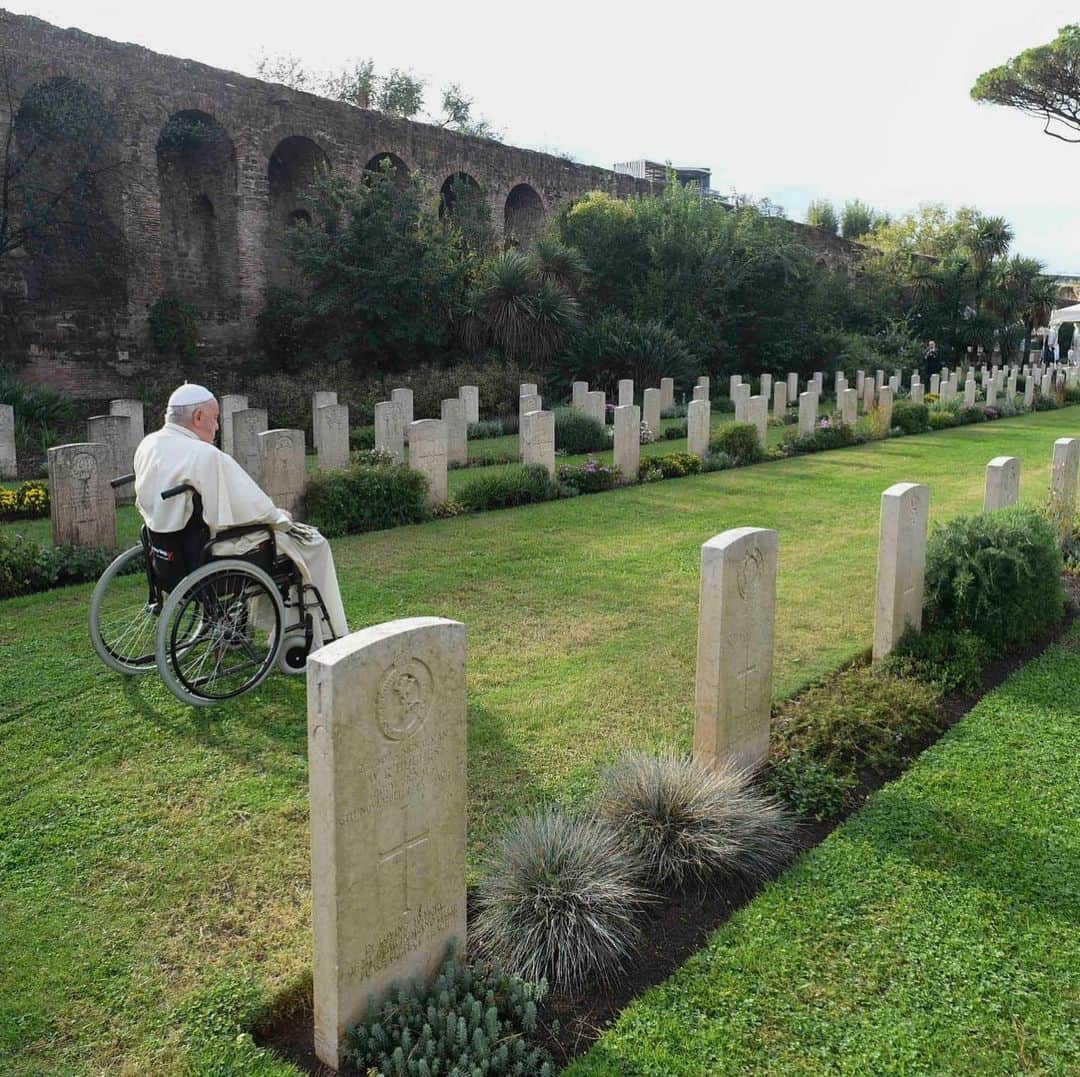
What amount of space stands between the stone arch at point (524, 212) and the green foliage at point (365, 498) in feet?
64.5

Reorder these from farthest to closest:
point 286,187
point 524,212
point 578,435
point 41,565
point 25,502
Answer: point 524,212 → point 286,187 → point 578,435 → point 25,502 → point 41,565

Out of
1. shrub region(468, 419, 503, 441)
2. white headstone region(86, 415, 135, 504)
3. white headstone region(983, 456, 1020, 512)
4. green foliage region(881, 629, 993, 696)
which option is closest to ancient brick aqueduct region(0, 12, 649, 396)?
shrub region(468, 419, 503, 441)

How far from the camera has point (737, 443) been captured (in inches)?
525

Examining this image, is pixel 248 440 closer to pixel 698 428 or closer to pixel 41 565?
pixel 41 565

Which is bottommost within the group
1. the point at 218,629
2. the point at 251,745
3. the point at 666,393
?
the point at 251,745

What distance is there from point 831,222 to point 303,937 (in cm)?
5424

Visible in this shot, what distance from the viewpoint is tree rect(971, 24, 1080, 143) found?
28.8 meters

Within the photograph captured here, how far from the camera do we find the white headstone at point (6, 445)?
1009 cm

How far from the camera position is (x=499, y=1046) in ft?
7.87

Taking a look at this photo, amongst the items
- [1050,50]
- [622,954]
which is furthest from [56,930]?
[1050,50]

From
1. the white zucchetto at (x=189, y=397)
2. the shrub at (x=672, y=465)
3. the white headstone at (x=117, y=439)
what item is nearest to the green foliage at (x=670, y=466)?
the shrub at (x=672, y=465)

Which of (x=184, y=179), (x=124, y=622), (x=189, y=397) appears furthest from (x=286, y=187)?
(x=189, y=397)

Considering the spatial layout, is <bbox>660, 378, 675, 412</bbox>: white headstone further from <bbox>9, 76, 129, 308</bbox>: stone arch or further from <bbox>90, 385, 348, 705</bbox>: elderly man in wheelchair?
<bbox>90, 385, 348, 705</bbox>: elderly man in wheelchair

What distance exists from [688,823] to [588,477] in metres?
7.83
